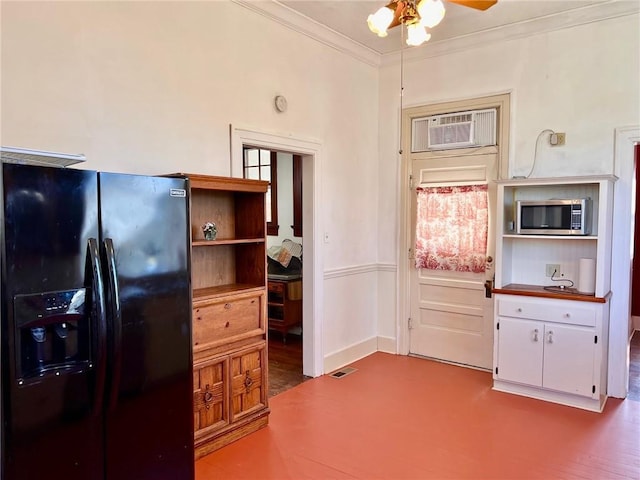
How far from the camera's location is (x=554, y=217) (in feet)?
12.5

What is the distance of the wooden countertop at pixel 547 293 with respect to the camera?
11.9 ft

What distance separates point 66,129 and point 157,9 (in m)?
1.01

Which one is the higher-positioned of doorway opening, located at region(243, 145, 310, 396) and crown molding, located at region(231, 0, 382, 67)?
crown molding, located at region(231, 0, 382, 67)

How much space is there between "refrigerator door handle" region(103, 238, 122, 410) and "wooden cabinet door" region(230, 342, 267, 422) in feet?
3.58

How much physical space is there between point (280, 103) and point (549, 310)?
2.73 metres

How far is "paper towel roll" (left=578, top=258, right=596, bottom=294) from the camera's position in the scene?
375 centimetres

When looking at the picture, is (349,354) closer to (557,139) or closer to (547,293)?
(547,293)

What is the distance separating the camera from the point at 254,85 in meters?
3.67

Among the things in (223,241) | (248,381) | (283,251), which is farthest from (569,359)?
(283,251)

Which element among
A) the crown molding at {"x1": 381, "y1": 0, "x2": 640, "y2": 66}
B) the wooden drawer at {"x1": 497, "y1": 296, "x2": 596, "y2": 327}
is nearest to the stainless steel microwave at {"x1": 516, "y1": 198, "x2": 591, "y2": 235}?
the wooden drawer at {"x1": 497, "y1": 296, "x2": 596, "y2": 327}

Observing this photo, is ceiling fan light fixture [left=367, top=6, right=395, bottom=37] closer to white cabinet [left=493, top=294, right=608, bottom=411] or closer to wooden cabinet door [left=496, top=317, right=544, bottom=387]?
white cabinet [left=493, top=294, right=608, bottom=411]

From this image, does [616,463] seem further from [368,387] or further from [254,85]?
[254,85]

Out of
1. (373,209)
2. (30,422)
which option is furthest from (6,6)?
(373,209)

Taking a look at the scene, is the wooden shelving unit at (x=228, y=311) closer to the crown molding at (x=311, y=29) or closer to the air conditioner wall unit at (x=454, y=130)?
the crown molding at (x=311, y=29)
